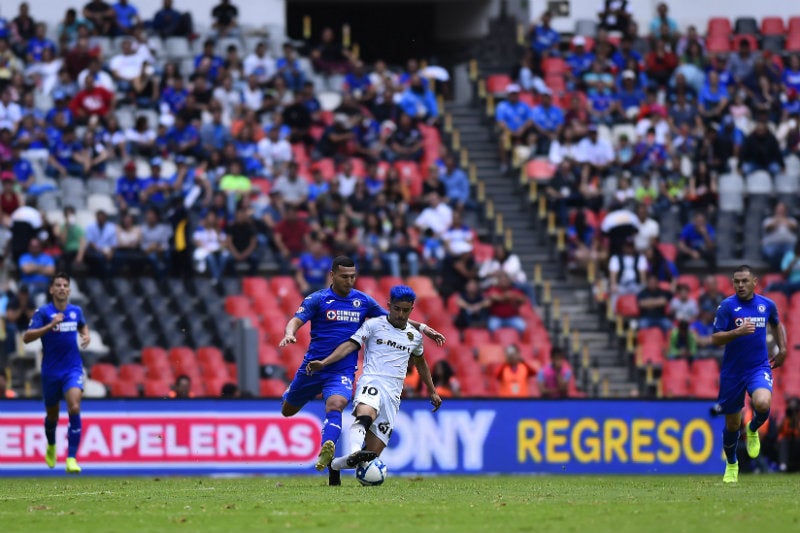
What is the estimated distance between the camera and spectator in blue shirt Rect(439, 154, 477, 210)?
32.1m

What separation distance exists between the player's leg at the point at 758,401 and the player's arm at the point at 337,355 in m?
4.46

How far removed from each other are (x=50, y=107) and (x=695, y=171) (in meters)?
12.2

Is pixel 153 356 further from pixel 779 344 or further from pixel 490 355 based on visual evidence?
pixel 779 344

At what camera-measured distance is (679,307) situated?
29.7 m

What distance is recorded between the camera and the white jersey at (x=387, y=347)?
680 inches

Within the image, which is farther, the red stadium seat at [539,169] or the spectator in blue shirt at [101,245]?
the red stadium seat at [539,169]

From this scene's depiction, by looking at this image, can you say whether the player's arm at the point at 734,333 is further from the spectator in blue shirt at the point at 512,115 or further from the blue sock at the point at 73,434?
the spectator in blue shirt at the point at 512,115

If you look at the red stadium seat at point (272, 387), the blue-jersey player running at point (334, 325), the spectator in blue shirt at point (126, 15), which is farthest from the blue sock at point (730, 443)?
the spectator in blue shirt at point (126, 15)

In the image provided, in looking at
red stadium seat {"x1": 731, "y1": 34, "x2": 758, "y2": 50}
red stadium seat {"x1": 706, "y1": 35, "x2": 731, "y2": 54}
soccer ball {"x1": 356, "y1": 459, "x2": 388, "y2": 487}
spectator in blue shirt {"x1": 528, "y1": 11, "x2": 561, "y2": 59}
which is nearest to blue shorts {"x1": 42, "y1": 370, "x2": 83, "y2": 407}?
soccer ball {"x1": 356, "y1": 459, "x2": 388, "y2": 487}

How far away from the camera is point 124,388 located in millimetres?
26391

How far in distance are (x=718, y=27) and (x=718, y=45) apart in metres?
0.54

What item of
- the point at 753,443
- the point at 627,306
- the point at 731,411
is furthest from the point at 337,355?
the point at 627,306

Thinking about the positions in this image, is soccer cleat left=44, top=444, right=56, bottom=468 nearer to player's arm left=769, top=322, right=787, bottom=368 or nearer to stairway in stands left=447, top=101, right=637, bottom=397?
player's arm left=769, top=322, right=787, bottom=368

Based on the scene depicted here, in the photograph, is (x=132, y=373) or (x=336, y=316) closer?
(x=336, y=316)
